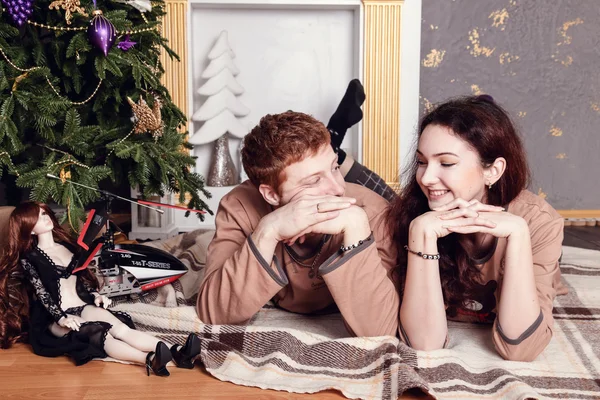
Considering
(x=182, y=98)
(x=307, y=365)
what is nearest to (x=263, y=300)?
(x=307, y=365)

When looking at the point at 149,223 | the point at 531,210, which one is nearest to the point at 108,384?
the point at 531,210

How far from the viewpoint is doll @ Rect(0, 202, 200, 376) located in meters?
1.54

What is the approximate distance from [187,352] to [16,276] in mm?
571

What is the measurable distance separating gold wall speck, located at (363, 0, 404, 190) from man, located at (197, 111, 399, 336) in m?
2.06

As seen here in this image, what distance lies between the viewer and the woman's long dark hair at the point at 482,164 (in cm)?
149

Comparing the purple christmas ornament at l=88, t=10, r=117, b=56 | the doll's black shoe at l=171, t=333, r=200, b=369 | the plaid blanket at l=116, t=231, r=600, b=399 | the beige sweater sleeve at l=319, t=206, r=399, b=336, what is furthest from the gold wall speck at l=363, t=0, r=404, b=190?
the doll's black shoe at l=171, t=333, r=200, b=369

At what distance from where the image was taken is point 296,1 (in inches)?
142

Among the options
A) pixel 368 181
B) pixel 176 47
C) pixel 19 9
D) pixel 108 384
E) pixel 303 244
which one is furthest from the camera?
pixel 176 47

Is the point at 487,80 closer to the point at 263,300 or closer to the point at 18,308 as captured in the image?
the point at 263,300

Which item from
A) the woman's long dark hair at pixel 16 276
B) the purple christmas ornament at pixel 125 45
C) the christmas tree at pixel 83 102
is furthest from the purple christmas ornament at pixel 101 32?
the woman's long dark hair at pixel 16 276

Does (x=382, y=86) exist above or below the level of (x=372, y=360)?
above

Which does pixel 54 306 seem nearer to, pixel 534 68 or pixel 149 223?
pixel 149 223

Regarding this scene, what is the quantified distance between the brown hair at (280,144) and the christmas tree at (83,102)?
79cm

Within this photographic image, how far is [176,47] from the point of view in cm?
355
